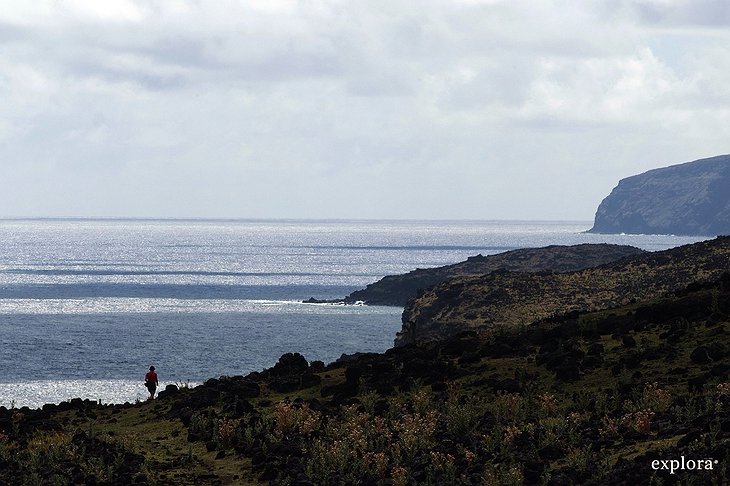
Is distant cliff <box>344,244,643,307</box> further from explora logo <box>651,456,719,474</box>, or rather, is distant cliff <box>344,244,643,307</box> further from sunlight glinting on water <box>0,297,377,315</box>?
explora logo <box>651,456,719,474</box>

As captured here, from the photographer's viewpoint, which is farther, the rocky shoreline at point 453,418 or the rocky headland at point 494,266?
the rocky headland at point 494,266

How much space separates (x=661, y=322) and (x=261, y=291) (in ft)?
533

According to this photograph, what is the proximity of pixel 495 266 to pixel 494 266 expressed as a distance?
395 mm

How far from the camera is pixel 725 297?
37.9m

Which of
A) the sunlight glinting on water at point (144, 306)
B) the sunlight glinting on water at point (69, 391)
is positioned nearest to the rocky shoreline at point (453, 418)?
the sunlight glinting on water at point (69, 391)

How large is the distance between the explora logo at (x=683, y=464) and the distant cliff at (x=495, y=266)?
149 m

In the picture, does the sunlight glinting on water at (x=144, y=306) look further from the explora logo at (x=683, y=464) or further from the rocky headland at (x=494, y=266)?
the explora logo at (x=683, y=464)

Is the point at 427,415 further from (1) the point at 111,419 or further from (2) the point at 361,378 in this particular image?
(1) the point at 111,419

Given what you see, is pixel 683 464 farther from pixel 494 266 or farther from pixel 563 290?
pixel 494 266

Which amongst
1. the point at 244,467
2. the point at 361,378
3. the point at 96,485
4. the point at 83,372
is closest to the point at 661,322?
the point at 361,378

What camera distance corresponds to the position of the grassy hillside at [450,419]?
69.6ft

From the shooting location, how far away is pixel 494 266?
571ft

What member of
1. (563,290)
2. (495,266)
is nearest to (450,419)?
(563,290)

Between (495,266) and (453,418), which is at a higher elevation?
(453,418)
